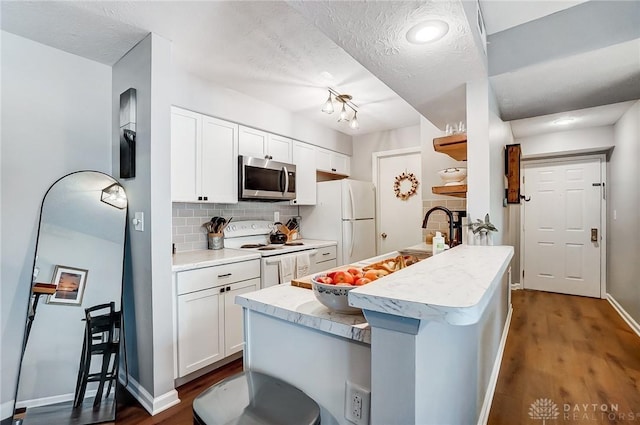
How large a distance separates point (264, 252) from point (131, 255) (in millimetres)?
1029

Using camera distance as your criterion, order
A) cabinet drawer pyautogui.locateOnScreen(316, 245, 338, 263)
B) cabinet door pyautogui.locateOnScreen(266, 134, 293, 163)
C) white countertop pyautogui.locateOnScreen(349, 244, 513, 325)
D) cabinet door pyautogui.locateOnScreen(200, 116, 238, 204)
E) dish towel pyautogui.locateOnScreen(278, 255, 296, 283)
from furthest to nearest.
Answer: cabinet drawer pyautogui.locateOnScreen(316, 245, 338, 263) < cabinet door pyautogui.locateOnScreen(266, 134, 293, 163) < dish towel pyautogui.locateOnScreen(278, 255, 296, 283) < cabinet door pyautogui.locateOnScreen(200, 116, 238, 204) < white countertop pyautogui.locateOnScreen(349, 244, 513, 325)

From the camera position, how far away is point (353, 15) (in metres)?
1.29

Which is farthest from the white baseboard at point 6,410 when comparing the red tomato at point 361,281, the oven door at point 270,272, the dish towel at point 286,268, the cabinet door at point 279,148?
the cabinet door at point 279,148

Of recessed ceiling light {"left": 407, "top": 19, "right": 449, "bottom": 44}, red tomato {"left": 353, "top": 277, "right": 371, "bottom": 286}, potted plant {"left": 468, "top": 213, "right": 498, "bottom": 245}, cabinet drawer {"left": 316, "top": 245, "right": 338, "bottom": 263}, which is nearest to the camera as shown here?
red tomato {"left": 353, "top": 277, "right": 371, "bottom": 286}

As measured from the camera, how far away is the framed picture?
1.91m

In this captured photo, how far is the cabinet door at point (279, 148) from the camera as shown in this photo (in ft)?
10.8

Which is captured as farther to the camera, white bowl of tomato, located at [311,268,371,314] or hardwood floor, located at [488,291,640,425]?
hardwood floor, located at [488,291,640,425]

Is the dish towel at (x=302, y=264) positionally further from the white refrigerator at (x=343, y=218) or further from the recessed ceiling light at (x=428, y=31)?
the recessed ceiling light at (x=428, y=31)

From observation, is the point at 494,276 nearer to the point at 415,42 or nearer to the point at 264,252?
the point at 415,42

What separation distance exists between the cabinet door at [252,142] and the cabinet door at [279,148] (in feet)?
0.26

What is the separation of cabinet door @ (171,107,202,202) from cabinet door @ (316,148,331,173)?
1691mm

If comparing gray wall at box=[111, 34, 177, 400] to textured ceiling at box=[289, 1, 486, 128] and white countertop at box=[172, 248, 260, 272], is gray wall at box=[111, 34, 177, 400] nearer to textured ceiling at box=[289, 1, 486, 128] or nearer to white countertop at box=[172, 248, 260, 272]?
white countertop at box=[172, 248, 260, 272]

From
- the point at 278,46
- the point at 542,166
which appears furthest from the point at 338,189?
the point at 542,166

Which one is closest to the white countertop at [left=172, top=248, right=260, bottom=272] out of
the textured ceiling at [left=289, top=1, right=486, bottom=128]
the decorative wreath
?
the textured ceiling at [left=289, top=1, right=486, bottom=128]
